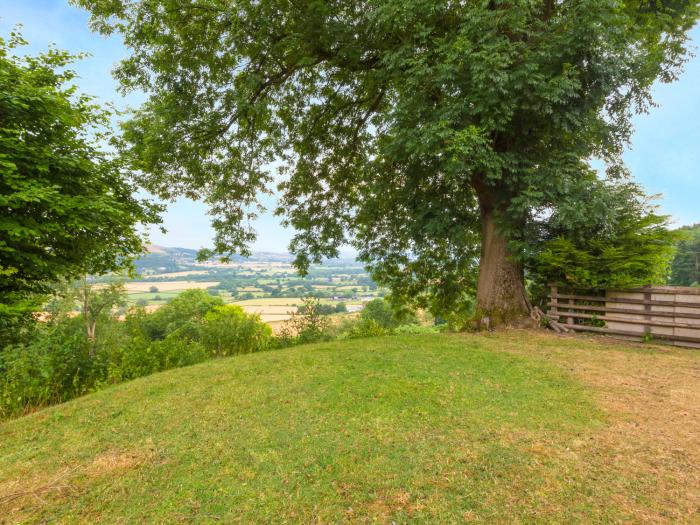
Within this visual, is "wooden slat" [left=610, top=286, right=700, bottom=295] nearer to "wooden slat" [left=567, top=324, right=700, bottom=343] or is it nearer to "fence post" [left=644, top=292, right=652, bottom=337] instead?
"fence post" [left=644, top=292, right=652, bottom=337]

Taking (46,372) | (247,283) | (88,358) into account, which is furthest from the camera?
(247,283)

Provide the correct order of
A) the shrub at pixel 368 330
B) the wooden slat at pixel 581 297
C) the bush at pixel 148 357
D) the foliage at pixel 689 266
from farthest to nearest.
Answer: the foliage at pixel 689 266 < the shrub at pixel 368 330 < the wooden slat at pixel 581 297 < the bush at pixel 148 357

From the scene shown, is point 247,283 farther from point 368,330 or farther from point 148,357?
point 148,357

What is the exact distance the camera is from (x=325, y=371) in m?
5.70

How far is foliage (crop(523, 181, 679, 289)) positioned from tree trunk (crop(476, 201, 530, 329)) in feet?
2.69

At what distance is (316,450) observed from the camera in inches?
133

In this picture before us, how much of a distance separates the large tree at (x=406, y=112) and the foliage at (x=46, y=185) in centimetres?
136

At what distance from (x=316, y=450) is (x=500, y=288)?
737 centimetres

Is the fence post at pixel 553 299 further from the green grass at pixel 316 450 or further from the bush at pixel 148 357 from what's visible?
the bush at pixel 148 357

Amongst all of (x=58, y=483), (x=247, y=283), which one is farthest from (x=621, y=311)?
(x=247, y=283)

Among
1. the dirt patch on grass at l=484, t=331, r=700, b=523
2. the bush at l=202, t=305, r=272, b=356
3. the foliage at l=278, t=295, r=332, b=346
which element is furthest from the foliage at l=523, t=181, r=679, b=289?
the bush at l=202, t=305, r=272, b=356

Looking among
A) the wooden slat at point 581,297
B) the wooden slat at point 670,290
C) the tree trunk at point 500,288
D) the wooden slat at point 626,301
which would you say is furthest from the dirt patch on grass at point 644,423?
the tree trunk at point 500,288

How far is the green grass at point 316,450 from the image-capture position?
263 cm

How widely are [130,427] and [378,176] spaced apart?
874 cm
